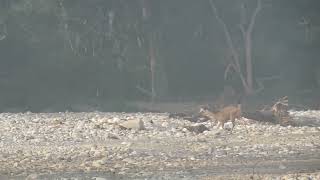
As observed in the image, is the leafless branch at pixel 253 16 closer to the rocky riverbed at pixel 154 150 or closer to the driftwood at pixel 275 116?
the driftwood at pixel 275 116

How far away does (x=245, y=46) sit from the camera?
3441cm

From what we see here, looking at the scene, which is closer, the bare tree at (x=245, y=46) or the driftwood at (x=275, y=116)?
the driftwood at (x=275, y=116)

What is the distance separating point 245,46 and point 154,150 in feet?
64.5

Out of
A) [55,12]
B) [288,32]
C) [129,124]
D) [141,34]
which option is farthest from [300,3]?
[129,124]

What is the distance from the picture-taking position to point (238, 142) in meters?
16.6

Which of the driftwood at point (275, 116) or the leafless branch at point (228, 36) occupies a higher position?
the leafless branch at point (228, 36)

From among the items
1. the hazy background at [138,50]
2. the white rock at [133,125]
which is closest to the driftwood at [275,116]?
the white rock at [133,125]

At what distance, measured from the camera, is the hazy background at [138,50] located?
104ft

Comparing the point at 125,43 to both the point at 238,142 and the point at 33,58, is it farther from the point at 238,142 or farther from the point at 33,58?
the point at 238,142

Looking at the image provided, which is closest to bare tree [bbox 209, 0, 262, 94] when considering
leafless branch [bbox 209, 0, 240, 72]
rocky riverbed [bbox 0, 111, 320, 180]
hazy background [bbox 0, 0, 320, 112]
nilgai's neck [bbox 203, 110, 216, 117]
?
leafless branch [bbox 209, 0, 240, 72]

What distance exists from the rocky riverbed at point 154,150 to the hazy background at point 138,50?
10.6 metres

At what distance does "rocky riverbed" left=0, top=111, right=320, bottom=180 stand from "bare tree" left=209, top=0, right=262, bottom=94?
12374 millimetres

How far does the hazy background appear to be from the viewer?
31.6 meters

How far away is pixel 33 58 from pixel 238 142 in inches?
662
